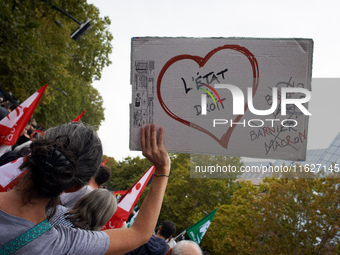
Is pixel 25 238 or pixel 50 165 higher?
pixel 50 165

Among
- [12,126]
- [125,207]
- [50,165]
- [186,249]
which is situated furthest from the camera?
[12,126]

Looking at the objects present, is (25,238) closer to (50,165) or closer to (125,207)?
(50,165)

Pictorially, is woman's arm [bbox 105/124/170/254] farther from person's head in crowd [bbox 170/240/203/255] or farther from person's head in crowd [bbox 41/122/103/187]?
person's head in crowd [bbox 170/240/203/255]

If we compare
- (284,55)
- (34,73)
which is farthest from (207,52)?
(34,73)

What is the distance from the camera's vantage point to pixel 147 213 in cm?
177

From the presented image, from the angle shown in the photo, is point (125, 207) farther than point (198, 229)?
No

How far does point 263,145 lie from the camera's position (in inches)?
88.0

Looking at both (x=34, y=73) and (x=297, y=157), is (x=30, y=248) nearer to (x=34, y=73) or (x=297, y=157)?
(x=297, y=157)

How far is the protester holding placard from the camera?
1.43 m

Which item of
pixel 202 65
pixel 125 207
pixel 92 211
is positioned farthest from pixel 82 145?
pixel 125 207

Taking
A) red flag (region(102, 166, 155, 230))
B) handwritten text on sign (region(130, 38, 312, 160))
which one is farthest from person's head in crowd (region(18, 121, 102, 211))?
red flag (region(102, 166, 155, 230))

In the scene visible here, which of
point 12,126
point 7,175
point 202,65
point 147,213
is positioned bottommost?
point 147,213

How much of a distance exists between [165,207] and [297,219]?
1637 centimetres

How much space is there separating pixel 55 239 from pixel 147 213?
463 millimetres
